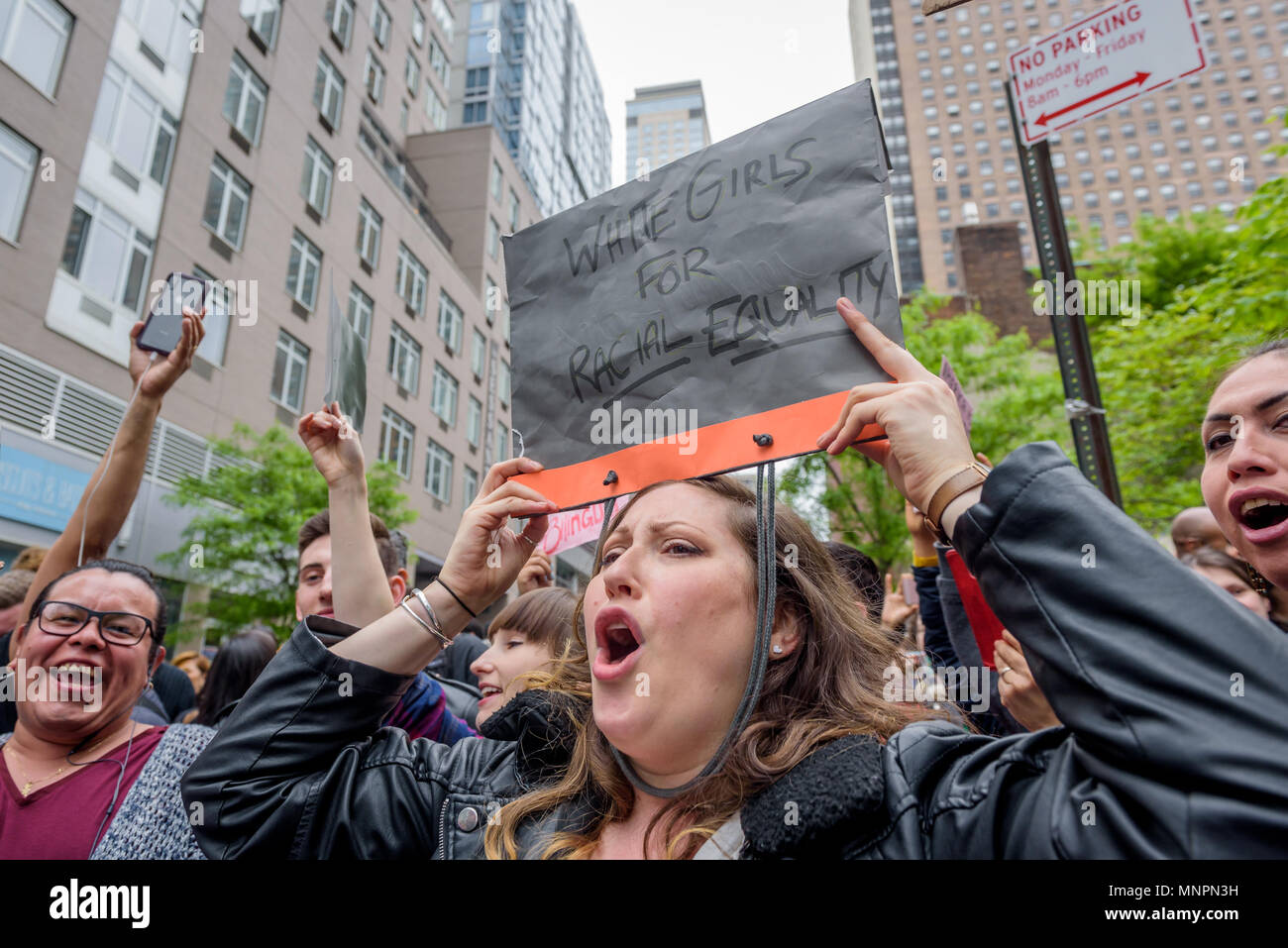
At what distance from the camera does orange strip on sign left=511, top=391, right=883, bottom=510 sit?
1776 millimetres

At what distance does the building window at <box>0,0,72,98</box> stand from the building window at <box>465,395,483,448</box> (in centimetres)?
1919

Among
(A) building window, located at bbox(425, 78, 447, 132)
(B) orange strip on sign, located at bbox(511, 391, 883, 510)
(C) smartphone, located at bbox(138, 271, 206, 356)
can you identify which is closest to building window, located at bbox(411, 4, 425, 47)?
(A) building window, located at bbox(425, 78, 447, 132)

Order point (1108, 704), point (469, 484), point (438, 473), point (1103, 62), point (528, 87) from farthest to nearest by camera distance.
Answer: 1. point (528, 87)
2. point (469, 484)
3. point (438, 473)
4. point (1103, 62)
5. point (1108, 704)

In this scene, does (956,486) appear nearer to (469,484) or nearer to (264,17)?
(264,17)

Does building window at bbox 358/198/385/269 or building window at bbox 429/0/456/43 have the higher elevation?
building window at bbox 429/0/456/43

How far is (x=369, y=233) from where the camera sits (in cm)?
2559

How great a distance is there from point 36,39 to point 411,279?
15069 mm

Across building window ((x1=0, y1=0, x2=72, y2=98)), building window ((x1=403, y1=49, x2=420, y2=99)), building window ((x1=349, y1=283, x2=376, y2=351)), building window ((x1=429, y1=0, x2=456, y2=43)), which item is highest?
building window ((x1=429, y1=0, x2=456, y2=43))

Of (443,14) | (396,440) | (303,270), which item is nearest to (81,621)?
(303,270)

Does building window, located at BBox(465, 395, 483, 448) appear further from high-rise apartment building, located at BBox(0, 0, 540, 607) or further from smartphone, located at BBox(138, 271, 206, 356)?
smartphone, located at BBox(138, 271, 206, 356)

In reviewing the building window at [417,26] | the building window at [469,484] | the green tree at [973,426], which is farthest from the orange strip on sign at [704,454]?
the building window at [417,26]

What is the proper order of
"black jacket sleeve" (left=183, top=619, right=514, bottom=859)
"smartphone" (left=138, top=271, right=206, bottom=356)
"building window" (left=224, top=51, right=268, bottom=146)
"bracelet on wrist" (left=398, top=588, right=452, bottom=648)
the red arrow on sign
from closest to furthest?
1. "black jacket sleeve" (left=183, top=619, right=514, bottom=859)
2. "bracelet on wrist" (left=398, top=588, right=452, bottom=648)
3. "smartphone" (left=138, top=271, right=206, bottom=356)
4. the red arrow on sign
5. "building window" (left=224, top=51, right=268, bottom=146)

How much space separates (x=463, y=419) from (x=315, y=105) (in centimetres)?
1251
